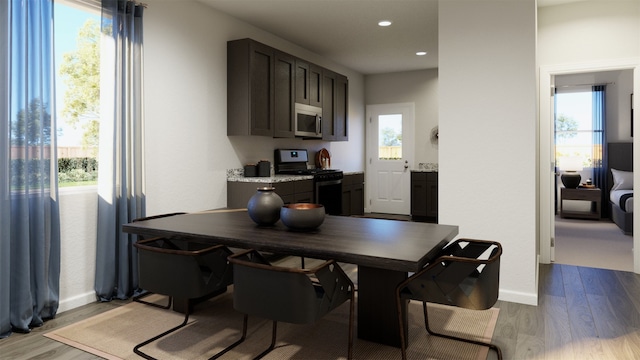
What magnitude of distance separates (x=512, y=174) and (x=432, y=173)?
3.62 m

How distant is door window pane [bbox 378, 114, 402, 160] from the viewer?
768 centimetres

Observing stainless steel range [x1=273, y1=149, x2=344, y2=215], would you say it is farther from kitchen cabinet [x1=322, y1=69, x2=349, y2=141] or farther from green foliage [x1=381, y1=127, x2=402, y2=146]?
green foliage [x1=381, y1=127, x2=402, y2=146]

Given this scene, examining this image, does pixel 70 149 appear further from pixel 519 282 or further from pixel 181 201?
pixel 519 282

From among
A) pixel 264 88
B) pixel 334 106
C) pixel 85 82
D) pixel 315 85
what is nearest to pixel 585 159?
pixel 334 106

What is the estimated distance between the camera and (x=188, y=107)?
401 centimetres

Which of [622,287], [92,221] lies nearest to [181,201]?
[92,221]

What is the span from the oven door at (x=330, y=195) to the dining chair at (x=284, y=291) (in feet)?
10.4

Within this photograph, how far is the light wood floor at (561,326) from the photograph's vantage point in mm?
2408

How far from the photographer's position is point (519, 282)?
328cm

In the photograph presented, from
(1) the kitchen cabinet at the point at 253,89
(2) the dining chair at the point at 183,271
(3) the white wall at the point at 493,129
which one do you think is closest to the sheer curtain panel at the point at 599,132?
(3) the white wall at the point at 493,129

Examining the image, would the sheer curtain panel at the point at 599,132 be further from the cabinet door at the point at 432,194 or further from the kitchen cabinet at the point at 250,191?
the kitchen cabinet at the point at 250,191

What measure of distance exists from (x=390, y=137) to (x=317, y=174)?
296 centimetres

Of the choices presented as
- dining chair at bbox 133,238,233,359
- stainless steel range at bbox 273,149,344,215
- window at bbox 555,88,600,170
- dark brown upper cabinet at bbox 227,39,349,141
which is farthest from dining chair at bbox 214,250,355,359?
window at bbox 555,88,600,170

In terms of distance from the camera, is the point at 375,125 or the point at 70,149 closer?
the point at 70,149
